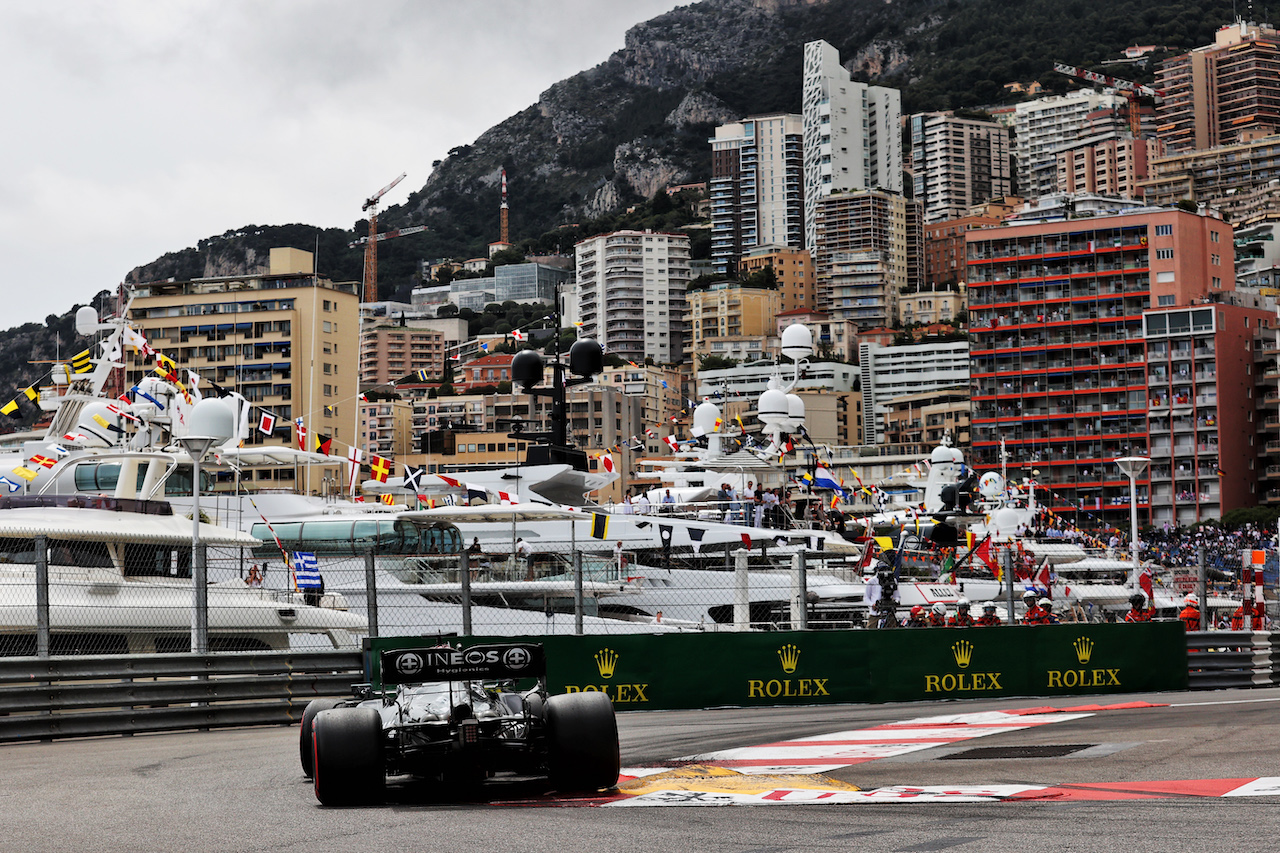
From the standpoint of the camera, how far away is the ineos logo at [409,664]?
9.52 metres

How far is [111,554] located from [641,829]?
1372 centimetres

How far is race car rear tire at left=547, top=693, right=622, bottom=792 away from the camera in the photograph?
31.2 feet

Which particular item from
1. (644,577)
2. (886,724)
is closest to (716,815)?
(886,724)

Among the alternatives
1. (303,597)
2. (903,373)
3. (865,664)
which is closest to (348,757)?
(865,664)

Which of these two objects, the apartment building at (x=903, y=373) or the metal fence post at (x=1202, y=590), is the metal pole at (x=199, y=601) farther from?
the apartment building at (x=903, y=373)

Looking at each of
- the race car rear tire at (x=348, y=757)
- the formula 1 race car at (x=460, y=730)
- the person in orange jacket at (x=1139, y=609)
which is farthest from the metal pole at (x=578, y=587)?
the person in orange jacket at (x=1139, y=609)

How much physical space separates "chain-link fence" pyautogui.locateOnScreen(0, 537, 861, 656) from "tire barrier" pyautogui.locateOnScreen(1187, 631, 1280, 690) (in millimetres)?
4575

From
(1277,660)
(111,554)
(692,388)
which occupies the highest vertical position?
(692,388)

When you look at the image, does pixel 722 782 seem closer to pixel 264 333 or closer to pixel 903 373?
pixel 264 333

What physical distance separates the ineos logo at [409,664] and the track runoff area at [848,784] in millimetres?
1239

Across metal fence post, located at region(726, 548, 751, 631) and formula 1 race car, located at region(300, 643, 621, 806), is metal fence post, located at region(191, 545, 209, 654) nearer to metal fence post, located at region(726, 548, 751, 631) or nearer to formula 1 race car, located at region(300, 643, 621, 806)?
formula 1 race car, located at region(300, 643, 621, 806)

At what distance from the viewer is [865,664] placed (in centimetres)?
1817

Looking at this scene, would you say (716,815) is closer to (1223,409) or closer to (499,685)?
(499,685)

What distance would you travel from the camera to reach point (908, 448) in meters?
145
